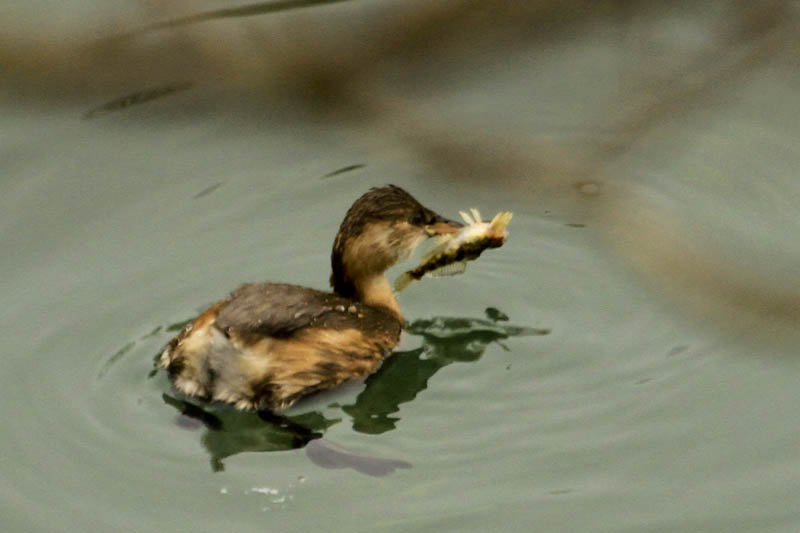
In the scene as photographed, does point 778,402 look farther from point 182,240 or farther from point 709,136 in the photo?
point 182,240

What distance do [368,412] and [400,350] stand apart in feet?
1.84

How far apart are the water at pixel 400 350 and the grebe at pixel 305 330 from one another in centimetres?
10

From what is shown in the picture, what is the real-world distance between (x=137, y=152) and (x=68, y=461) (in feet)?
8.88

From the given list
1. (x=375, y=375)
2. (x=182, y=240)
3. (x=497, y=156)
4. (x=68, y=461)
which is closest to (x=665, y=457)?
(x=375, y=375)

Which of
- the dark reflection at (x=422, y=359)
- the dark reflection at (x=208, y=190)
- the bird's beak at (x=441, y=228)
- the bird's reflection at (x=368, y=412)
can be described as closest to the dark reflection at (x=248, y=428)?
the bird's reflection at (x=368, y=412)

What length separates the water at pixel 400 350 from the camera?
444cm

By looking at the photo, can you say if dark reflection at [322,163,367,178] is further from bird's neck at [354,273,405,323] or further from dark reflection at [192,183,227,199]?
bird's neck at [354,273,405,323]

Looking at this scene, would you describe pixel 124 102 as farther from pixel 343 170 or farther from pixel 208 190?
pixel 343 170

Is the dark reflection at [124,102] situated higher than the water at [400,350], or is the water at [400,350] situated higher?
the dark reflection at [124,102]

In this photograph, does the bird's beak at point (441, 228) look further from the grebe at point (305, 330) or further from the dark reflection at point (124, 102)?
the dark reflection at point (124, 102)

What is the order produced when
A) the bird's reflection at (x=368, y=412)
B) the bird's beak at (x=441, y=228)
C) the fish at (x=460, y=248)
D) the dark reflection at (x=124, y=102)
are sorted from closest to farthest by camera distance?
the bird's reflection at (x=368, y=412) < the fish at (x=460, y=248) < the bird's beak at (x=441, y=228) < the dark reflection at (x=124, y=102)

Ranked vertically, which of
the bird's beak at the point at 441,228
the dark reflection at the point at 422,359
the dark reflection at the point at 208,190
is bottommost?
the dark reflection at the point at 422,359

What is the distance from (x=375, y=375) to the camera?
5.29 m

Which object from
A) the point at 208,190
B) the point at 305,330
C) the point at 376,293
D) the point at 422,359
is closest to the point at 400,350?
the point at 422,359
